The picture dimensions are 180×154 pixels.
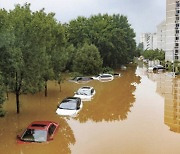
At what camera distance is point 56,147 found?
15.2 m

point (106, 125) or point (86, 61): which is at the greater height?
point (86, 61)

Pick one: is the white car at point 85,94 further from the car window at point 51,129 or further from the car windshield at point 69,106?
the car window at point 51,129

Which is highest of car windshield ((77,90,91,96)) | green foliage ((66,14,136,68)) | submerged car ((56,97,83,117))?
green foliage ((66,14,136,68))

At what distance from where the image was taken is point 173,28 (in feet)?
248

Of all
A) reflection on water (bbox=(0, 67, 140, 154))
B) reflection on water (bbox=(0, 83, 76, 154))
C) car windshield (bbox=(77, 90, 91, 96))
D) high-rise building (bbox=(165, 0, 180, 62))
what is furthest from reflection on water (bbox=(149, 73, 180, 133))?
high-rise building (bbox=(165, 0, 180, 62))

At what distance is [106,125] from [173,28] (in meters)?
61.7

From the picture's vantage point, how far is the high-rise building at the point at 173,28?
2933 inches

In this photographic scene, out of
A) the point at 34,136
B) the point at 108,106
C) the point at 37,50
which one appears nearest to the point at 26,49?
the point at 37,50

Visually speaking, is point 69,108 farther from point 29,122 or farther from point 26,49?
point 26,49

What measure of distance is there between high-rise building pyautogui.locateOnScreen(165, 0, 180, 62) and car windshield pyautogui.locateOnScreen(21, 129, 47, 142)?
208 ft

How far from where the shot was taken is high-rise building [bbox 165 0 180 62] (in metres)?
74.5

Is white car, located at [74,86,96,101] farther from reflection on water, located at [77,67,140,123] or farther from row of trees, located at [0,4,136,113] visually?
row of trees, located at [0,4,136,113]

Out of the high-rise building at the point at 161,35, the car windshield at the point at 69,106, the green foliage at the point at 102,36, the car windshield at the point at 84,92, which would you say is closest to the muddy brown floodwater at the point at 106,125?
the car windshield at the point at 69,106

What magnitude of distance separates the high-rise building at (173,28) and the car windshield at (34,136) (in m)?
63.3
